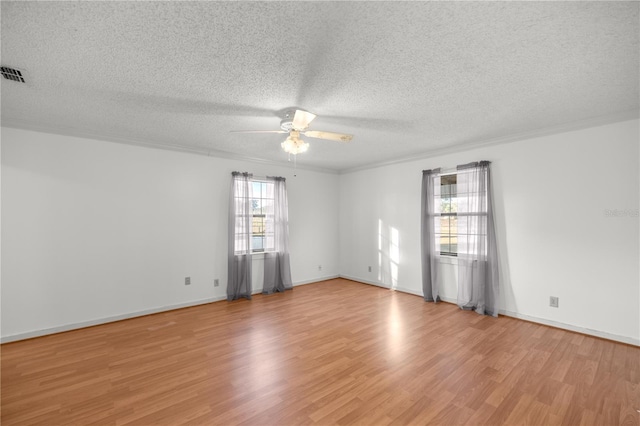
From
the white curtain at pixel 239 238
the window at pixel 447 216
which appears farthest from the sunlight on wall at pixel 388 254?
the white curtain at pixel 239 238

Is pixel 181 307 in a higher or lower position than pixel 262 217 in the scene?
lower

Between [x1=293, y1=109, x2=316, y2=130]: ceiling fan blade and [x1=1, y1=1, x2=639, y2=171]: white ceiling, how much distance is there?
186mm

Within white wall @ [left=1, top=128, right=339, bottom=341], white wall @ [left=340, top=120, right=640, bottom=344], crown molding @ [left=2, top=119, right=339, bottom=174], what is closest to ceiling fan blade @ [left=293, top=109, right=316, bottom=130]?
crown molding @ [left=2, top=119, right=339, bottom=174]

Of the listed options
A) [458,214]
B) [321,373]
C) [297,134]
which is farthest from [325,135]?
[458,214]

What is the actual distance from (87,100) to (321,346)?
3548 mm

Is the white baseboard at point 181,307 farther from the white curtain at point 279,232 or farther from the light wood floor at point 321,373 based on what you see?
the white curtain at point 279,232

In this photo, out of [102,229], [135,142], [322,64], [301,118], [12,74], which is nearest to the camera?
[322,64]

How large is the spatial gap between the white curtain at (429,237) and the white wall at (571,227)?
21 cm

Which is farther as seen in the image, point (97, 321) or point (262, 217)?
point (262, 217)

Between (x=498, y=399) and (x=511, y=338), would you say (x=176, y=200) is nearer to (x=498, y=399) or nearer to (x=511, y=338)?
(x=498, y=399)

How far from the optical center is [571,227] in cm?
346

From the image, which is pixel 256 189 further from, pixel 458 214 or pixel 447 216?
pixel 458 214

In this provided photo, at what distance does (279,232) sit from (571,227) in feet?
14.8

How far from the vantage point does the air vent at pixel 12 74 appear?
7.13 feet
